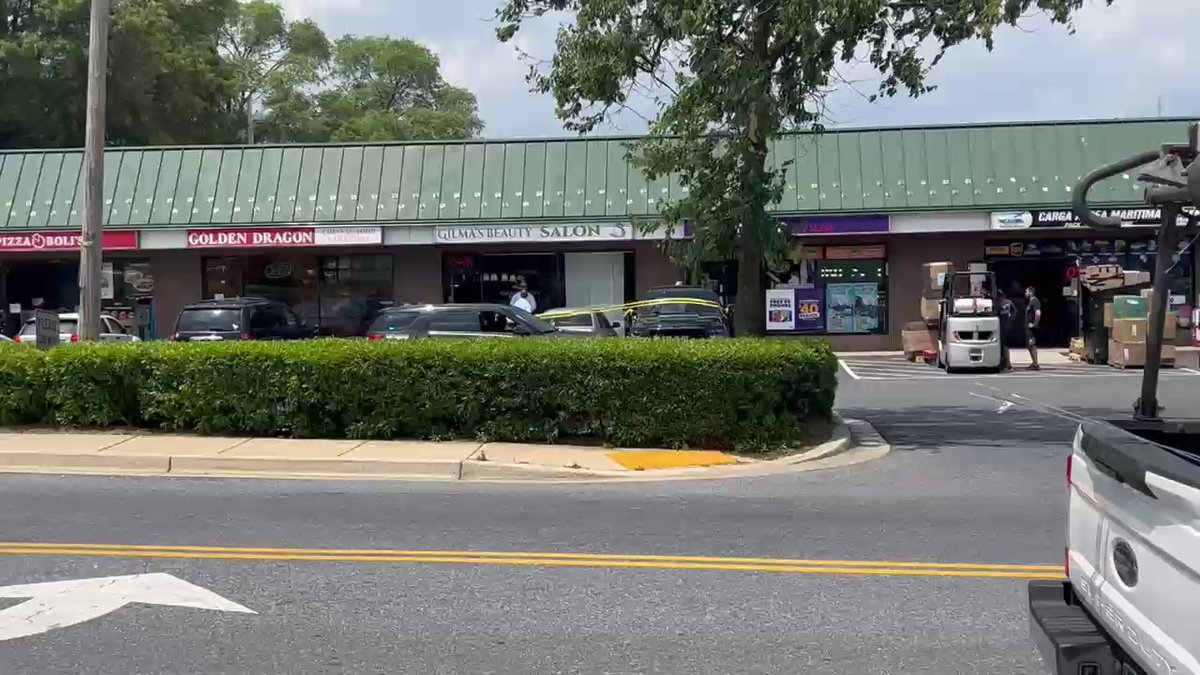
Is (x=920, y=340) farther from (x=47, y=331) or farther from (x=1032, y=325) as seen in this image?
(x=47, y=331)

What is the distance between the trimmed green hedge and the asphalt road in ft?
4.40

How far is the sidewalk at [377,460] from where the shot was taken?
1094cm

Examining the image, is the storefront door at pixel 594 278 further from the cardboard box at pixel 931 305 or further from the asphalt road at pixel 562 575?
the asphalt road at pixel 562 575

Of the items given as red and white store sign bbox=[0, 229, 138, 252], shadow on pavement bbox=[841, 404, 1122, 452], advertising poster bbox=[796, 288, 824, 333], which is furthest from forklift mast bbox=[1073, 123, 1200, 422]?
red and white store sign bbox=[0, 229, 138, 252]

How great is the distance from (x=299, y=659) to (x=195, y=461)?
6.40 metres

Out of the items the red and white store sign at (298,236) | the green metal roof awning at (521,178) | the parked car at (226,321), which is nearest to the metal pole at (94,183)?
the parked car at (226,321)

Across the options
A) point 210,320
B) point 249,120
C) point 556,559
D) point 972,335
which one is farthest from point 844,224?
point 249,120

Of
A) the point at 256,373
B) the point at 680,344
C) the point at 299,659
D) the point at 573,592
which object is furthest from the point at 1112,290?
the point at 299,659

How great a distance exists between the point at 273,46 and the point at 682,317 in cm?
5267

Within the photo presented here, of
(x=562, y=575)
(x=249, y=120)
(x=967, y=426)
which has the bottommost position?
(x=562, y=575)

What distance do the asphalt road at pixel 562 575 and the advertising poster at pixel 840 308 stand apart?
16322 mm

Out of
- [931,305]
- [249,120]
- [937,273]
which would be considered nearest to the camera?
[937,273]

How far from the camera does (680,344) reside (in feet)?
41.2

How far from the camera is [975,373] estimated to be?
75.9ft
